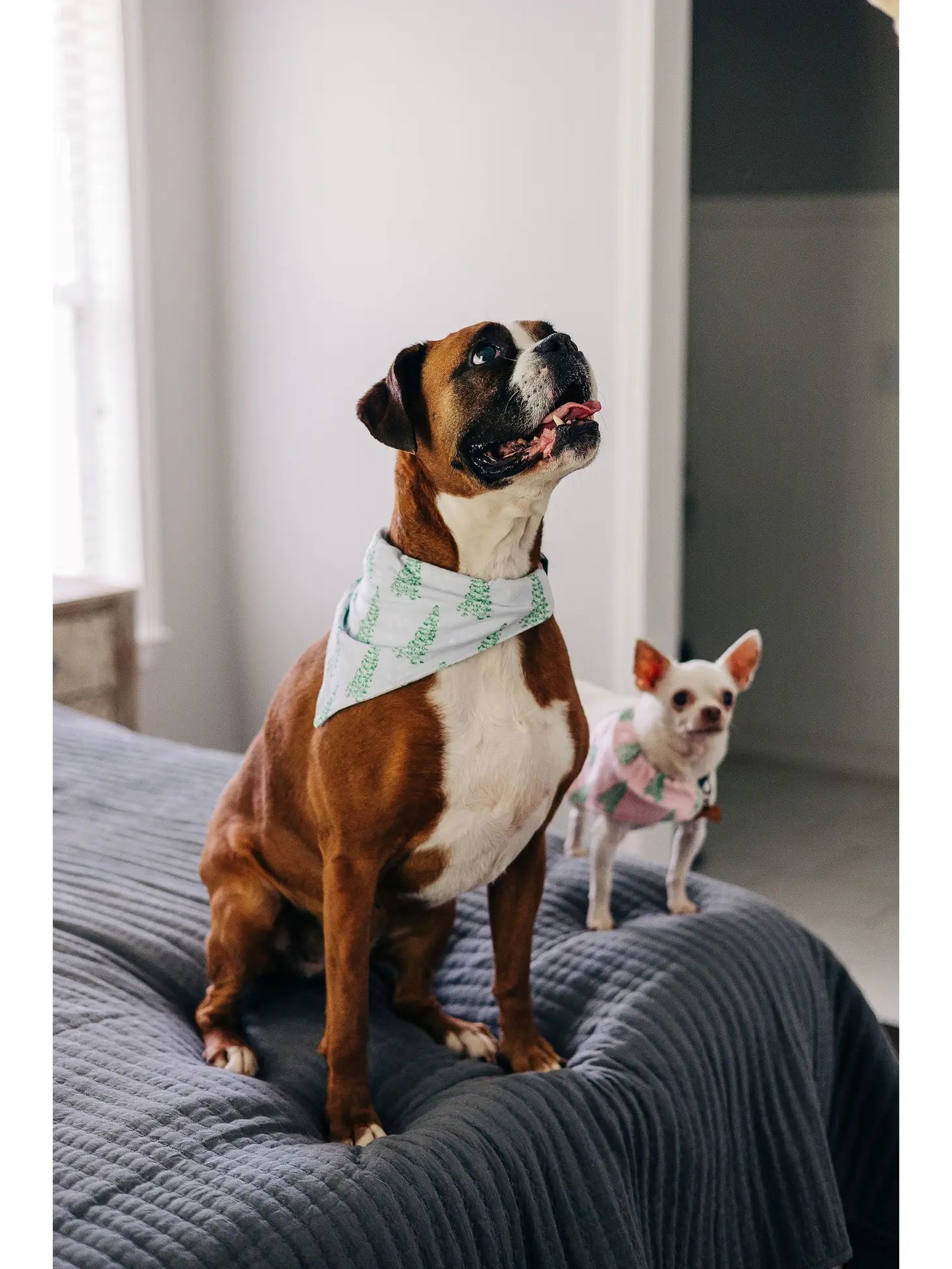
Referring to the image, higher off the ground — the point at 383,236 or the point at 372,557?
the point at 383,236

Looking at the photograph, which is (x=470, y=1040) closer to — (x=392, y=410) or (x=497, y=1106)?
(x=497, y=1106)

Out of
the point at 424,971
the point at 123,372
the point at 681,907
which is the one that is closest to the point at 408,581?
the point at 424,971

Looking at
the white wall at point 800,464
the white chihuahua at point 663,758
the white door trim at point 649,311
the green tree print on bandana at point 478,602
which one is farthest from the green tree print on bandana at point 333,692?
the white wall at point 800,464

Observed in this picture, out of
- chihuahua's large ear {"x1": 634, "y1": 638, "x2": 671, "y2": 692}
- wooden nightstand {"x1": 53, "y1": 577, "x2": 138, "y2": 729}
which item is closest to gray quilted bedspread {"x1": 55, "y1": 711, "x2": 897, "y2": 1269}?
chihuahua's large ear {"x1": 634, "y1": 638, "x2": 671, "y2": 692}

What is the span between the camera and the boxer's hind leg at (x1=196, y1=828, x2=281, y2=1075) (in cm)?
123

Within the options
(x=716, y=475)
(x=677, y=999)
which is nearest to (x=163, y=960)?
(x=677, y=999)

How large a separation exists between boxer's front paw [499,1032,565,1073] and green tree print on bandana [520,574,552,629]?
0.41m

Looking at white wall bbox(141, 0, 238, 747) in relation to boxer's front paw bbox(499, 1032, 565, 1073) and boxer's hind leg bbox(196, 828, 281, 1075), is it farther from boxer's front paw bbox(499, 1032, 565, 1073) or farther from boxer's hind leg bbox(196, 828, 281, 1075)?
boxer's front paw bbox(499, 1032, 565, 1073)

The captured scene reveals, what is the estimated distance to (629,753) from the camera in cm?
135

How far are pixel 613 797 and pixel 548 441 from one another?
0.54 metres

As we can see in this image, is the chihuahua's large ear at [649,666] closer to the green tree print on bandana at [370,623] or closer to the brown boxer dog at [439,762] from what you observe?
the brown boxer dog at [439,762]

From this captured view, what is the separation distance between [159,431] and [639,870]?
228cm

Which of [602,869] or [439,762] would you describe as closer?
[439,762]

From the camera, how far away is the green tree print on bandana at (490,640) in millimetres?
1064
